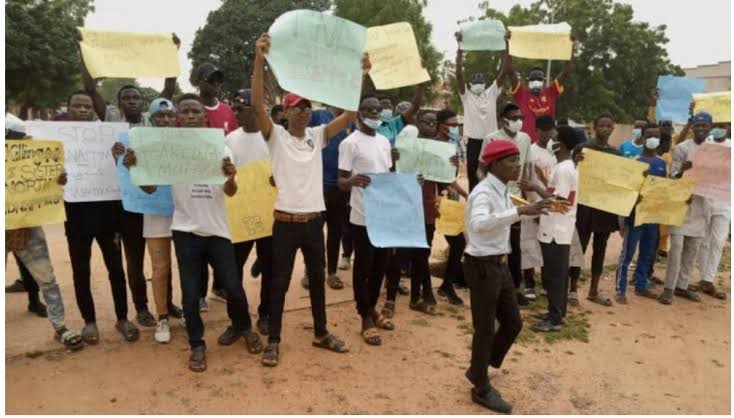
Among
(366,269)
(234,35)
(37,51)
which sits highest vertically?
(234,35)

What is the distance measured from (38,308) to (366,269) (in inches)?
127

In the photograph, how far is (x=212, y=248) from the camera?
4.36m

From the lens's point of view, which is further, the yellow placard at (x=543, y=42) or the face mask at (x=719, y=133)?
the face mask at (x=719, y=133)

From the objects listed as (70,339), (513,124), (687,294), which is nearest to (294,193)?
(70,339)

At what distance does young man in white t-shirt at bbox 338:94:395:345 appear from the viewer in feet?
16.5

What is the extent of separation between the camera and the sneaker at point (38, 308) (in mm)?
5430

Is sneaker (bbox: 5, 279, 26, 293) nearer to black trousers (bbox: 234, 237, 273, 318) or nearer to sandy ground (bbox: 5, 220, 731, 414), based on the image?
sandy ground (bbox: 5, 220, 731, 414)

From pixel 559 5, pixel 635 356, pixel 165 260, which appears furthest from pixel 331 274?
pixel 559 5

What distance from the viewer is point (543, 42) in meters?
6.79

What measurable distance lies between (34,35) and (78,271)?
21530mm

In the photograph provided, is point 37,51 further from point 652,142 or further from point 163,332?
point 652,142

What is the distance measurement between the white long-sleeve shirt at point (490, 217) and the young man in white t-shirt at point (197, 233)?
1820 millimetres

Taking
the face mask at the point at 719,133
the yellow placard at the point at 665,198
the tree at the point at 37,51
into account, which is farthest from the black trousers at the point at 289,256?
the tree at the point at 37,51

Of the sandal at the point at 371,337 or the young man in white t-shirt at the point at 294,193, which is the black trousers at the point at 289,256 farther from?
the sandal at the point at 371,337
